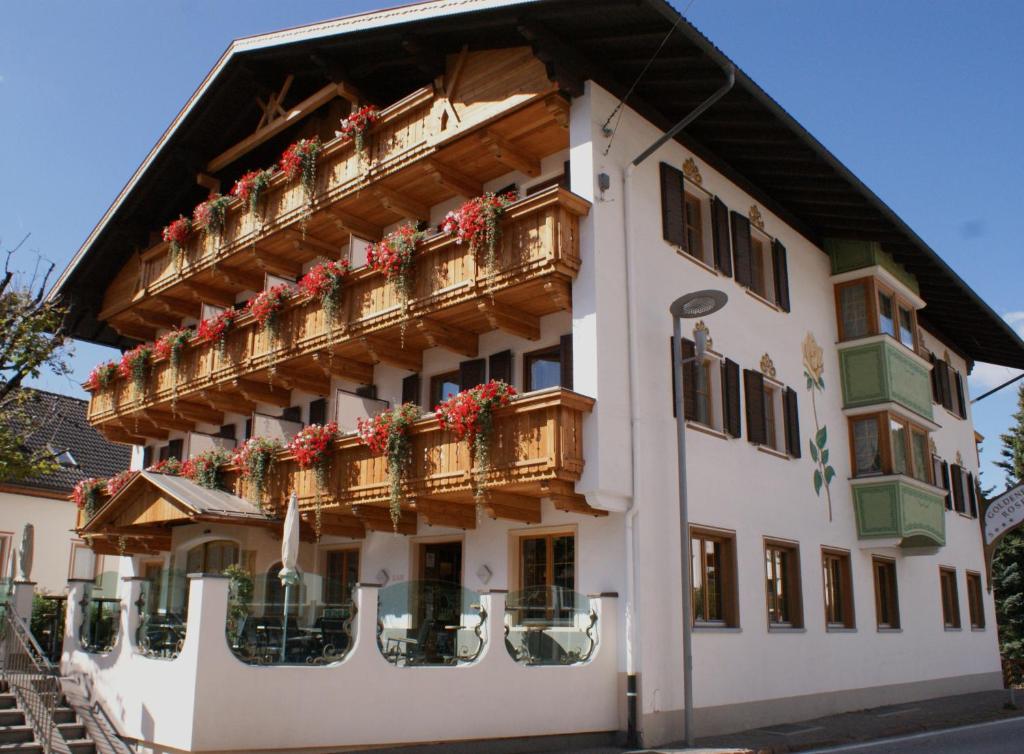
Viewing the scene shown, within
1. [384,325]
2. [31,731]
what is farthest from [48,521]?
[384,325]

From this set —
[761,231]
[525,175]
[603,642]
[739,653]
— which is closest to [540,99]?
[525,175]

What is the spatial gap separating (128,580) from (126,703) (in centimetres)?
178

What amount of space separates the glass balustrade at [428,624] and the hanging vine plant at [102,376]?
44.3ft

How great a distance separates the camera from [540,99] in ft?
48.3

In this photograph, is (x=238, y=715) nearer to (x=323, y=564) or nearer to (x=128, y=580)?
(x=128, y=580)

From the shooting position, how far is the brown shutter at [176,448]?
23.9 meters

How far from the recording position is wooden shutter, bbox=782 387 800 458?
18.1m

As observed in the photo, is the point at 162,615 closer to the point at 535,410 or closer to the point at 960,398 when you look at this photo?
the point at 535,410

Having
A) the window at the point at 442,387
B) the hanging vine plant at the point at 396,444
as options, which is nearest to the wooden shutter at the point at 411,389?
the window at the point at 442,387

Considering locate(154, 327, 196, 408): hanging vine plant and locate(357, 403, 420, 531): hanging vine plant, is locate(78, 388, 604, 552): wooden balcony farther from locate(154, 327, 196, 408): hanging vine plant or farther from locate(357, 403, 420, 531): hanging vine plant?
locate(154, 327, 196, 408): hanging vine plant

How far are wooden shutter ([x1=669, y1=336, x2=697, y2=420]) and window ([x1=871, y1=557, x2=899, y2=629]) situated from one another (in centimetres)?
685

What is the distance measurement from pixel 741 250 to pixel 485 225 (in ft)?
17.9

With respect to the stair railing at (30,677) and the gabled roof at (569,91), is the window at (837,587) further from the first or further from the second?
the stair railing at (30,677)

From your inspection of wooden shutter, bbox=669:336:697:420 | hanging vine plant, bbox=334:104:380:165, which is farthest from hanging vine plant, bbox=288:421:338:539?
wooden shutter, bbox=669:336:697:420
